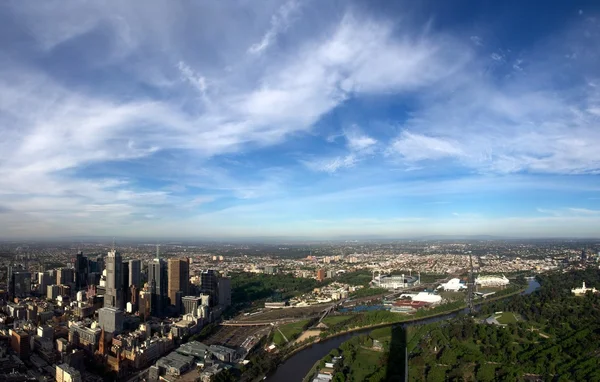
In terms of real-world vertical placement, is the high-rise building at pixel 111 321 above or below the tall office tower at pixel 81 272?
below

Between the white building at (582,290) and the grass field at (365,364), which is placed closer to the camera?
the grass field at (365,364)

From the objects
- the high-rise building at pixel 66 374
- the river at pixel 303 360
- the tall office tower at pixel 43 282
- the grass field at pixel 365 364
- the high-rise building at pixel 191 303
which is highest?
the tall office tower at pixel 43 282

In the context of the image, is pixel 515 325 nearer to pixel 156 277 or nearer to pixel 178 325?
pixel 178 325

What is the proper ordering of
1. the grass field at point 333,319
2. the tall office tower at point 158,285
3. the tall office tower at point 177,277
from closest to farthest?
1. the grass field at point 333,319
2. the tall office tower at point 158,285
3. the tall office tower at point 177,277

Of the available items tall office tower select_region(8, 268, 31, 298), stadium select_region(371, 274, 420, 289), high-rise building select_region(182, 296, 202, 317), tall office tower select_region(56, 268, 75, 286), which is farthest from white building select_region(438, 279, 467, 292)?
tall office tower select_region(8, 268, 31, 298)

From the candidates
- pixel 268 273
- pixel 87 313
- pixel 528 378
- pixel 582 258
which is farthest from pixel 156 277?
pixel 582 258

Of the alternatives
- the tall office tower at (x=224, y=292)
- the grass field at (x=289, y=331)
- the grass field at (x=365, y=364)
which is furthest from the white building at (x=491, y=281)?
the grass field at (x=365, y=364)

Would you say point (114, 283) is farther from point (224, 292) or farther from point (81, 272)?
point (81, 272)

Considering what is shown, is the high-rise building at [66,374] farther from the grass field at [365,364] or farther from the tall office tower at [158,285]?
the tall office tower at [158,285]
